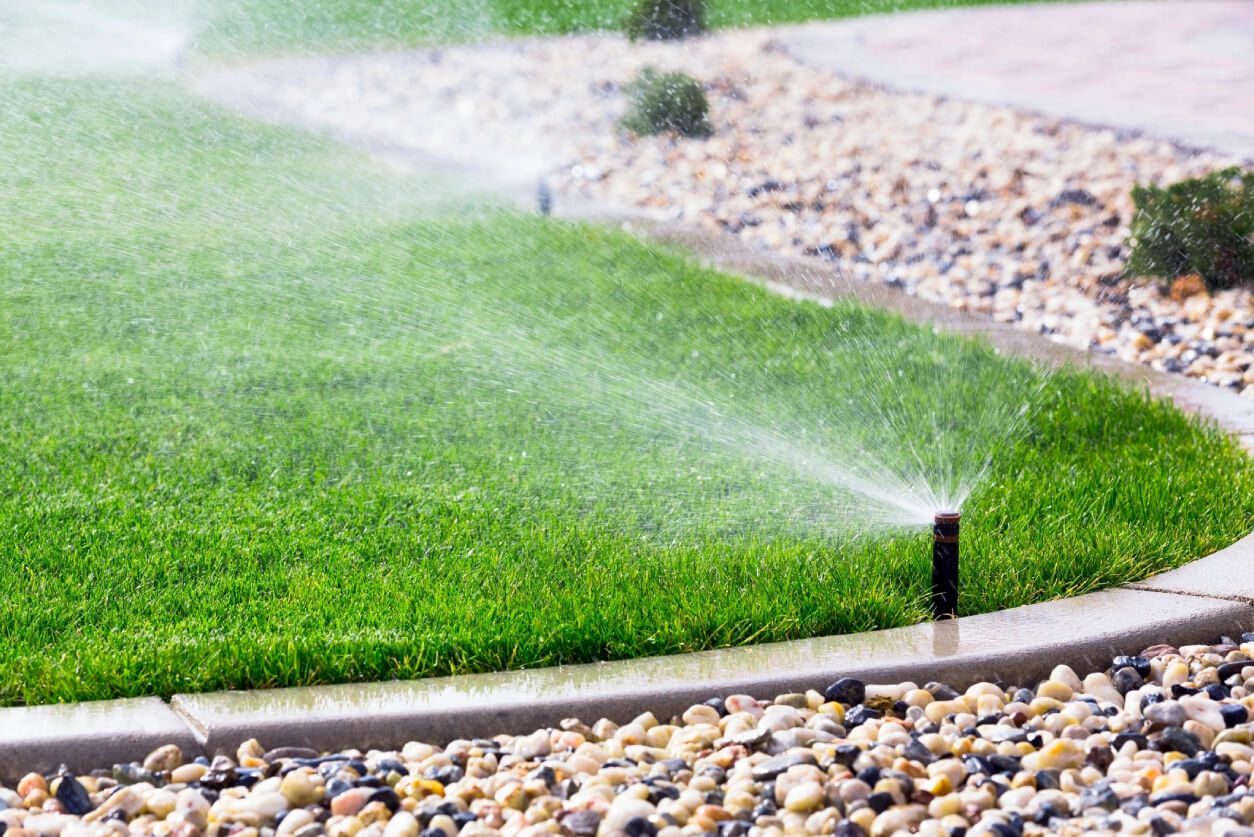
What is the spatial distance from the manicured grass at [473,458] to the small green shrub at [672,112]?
2920mm

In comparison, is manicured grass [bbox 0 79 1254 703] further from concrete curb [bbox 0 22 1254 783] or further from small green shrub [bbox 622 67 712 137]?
small green shrub [bbox 622 67 712 137]

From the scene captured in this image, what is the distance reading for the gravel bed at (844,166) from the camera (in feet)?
21.4

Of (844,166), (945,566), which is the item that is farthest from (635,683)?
(844,166)

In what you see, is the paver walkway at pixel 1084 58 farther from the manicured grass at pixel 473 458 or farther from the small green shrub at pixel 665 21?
the manicured grass at pixel 473 458

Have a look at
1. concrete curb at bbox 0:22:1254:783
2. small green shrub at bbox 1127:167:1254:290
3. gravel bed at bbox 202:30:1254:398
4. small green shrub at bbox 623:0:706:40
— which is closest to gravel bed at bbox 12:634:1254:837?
concrete curb at bbox 0:22:1254:783

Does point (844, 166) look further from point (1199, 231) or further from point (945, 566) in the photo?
point (945, 566)

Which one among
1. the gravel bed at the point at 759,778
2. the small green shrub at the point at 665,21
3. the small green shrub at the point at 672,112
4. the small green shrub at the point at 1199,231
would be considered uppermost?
the small green shrub at the point at 665,21

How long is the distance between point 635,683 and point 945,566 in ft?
2.44

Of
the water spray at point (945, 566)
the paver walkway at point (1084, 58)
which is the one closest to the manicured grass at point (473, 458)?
the water spray at point (945, 566)

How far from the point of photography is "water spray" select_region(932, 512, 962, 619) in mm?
3219

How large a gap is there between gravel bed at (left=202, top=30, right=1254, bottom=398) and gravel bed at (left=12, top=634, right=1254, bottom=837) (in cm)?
285

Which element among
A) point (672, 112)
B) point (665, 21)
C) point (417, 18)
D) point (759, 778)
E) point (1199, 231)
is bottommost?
point (759, 778)

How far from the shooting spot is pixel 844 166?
9.35 meters

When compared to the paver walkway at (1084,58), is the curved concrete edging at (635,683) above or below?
below
